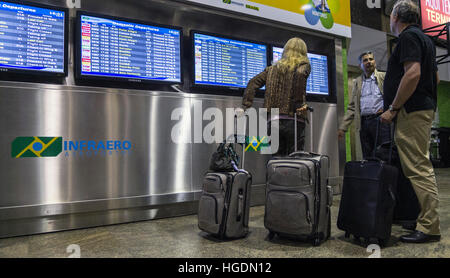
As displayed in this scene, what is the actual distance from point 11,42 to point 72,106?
676mm

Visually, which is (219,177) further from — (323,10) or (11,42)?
(323,10)

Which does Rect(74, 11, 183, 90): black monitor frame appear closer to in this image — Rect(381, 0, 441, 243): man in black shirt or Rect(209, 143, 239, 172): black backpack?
Rect(209, 143, 239, 172): black backpack

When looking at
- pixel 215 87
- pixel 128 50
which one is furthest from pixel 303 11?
pixel 128 50

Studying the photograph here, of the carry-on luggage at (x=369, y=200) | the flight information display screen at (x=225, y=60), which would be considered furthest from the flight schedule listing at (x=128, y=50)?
the carry-on luggage at (x=369, y=200)

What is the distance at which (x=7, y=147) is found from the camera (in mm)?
2635

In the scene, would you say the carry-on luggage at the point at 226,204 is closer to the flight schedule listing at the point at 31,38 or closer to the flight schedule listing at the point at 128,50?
the flight schedule listing at the point at 128,50

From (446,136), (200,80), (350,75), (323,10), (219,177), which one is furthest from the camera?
(446,136)

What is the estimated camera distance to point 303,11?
4.24 meters

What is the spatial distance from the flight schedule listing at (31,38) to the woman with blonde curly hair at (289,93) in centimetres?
186

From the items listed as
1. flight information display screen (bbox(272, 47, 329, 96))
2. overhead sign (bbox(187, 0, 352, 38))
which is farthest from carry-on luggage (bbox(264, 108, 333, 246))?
flight information display screen (bbox(272, 47, 329, 96))

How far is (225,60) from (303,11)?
1.36 meters

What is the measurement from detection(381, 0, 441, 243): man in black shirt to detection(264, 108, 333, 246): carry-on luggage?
21.3 inches

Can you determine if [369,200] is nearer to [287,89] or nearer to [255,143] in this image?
[287,89]
